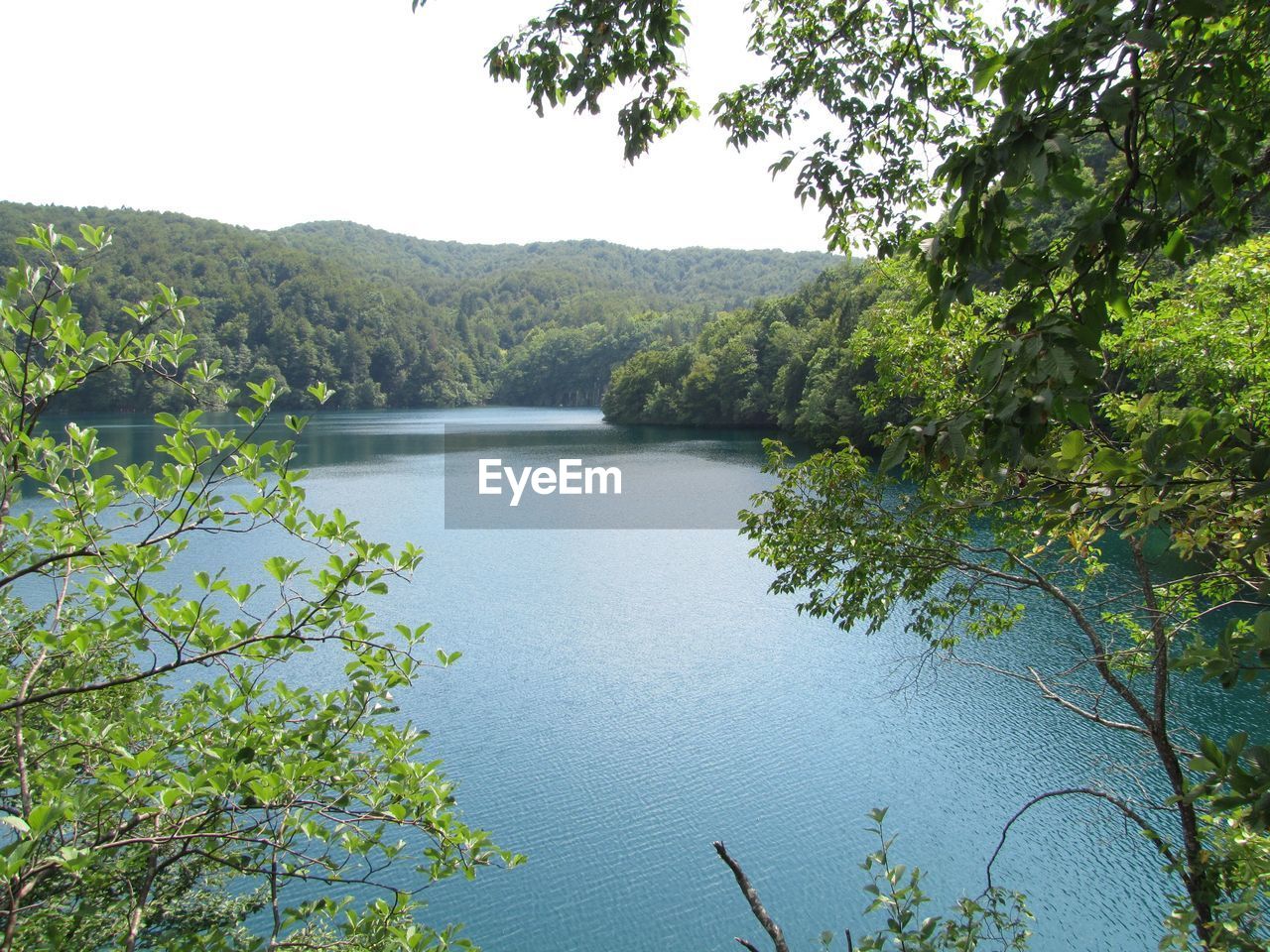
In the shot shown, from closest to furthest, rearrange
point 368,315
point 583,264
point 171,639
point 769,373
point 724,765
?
point 171,639
point 724,765
point 769,373
point 368,315
point 583,264

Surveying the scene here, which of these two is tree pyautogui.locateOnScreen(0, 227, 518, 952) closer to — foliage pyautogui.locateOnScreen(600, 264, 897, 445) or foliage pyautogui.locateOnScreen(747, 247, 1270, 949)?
foliage pyautogui.locateOnScreen(747, 247, 1270, 949)

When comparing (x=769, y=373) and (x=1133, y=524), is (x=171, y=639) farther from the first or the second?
(x=769, y=373)

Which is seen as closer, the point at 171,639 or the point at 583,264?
the point at 171,639

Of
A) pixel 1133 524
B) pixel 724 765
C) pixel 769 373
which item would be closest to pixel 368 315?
pixel 769 373

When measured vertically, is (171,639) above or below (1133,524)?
below

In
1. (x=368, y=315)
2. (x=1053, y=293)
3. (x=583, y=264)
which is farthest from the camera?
(x=583, y=264)

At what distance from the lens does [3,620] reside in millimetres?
4105

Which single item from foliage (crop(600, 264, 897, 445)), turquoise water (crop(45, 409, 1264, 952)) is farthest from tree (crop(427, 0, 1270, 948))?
foliage (crop(600, 264, 897, 445))

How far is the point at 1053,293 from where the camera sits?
189 centimetres

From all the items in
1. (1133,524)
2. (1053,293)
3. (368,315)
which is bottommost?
(1133,524)

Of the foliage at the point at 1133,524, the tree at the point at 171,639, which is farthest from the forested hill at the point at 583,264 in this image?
the tree at the point at 171,639

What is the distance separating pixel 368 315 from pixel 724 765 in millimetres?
92397

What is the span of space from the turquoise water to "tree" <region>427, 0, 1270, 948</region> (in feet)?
5.51

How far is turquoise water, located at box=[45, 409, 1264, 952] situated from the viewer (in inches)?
287
